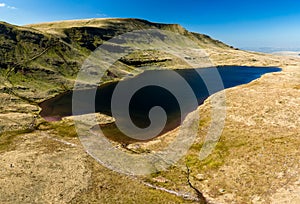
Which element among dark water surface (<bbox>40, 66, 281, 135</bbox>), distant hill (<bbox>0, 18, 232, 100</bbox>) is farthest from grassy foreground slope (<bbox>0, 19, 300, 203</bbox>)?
distant hill (<bbox>0, 18, 232, 100</bbox>)

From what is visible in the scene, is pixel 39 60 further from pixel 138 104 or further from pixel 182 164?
pixel 182 164

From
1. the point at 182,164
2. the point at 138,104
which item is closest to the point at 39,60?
the point at 138,104

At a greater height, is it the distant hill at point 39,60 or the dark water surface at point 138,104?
the distant hill at point 39,60

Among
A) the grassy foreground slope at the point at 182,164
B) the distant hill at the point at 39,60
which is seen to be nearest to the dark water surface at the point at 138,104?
the grassy foreground slope at the point at 182,164

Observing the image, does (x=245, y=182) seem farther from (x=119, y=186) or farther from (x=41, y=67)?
(x=41, y=67)

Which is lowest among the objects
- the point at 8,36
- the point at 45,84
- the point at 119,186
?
the point at 119,186

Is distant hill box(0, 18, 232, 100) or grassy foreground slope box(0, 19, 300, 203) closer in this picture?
grassy foreground slope box(0, 19, 300, 203)

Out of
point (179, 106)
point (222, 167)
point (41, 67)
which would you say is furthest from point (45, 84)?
point (222, 167)

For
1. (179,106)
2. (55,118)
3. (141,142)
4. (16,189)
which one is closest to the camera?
(16,189)

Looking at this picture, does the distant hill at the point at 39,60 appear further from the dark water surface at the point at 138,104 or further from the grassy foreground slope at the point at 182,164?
the grassy foreground slope at the point at 182,164

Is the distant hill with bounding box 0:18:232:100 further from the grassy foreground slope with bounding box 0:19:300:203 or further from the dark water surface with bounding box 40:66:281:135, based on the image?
the grassy foreground slope with bounding box 0:19:300:203

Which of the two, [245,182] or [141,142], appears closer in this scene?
[245,182]
